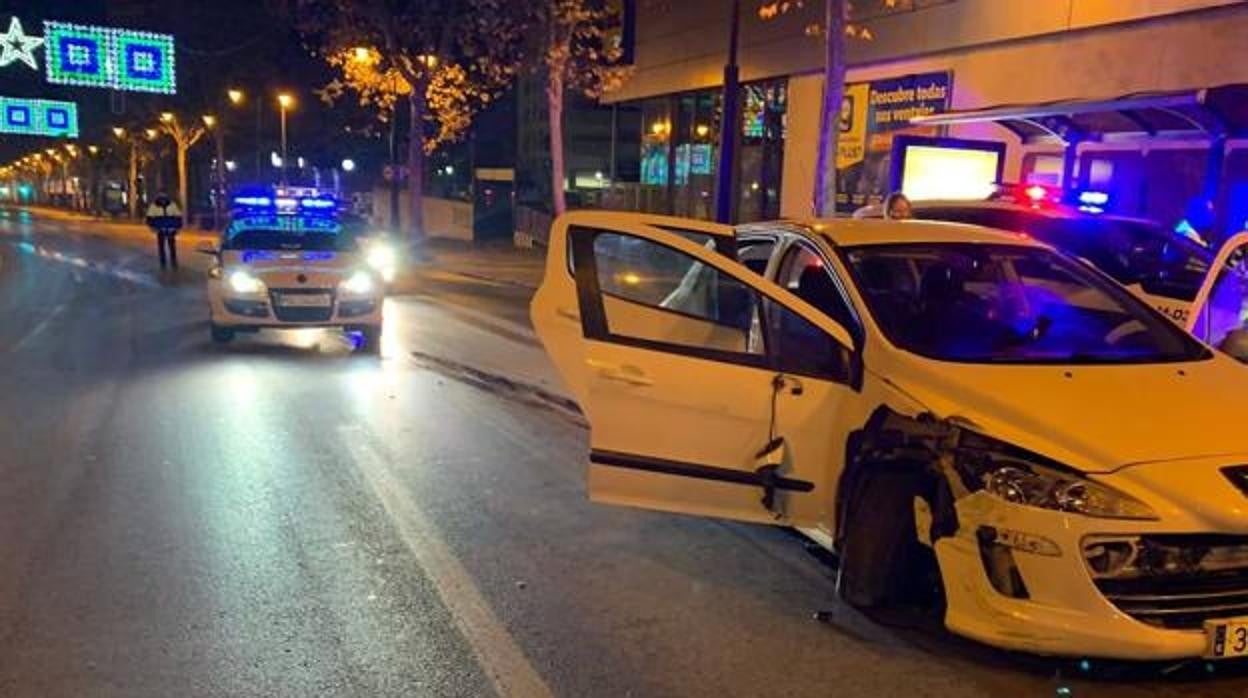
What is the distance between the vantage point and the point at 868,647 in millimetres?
4277

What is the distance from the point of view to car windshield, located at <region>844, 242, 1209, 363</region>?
15.7ft

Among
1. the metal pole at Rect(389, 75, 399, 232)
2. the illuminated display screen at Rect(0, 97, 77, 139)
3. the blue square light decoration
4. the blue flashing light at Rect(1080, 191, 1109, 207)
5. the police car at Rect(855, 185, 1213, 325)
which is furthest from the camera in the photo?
the illuminated display screen at Rect(0, 97, 77, 139)

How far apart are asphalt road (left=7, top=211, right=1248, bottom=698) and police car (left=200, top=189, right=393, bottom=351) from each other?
7.73ft

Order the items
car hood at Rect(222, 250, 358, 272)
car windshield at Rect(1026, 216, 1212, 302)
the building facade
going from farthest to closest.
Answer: the building facade, car hood at Rect(222, 250, 358, 272), car windshield at Rect(1026, 216, 1212, 302)

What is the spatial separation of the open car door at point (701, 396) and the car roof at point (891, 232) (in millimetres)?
673

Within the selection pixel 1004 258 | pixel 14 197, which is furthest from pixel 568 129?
pixel 14 197

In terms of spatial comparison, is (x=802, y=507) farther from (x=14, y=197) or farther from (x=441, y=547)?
(x=14, y=197)

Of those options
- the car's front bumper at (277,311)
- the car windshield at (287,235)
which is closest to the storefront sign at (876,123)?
the car windshield at (287,235)

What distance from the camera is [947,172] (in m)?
17.2

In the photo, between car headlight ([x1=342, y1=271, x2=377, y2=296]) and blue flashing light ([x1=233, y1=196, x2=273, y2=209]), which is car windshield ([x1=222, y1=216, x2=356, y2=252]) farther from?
blue flashing light ([x1=233, y1=196, x2=273, y2=209])

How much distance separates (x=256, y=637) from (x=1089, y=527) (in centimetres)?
315

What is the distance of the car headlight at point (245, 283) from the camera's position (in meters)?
11.4

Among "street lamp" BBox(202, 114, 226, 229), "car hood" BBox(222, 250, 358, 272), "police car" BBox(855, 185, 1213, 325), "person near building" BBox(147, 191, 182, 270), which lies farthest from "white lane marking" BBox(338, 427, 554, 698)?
"street lamp" BBox(202, 114, 226, 229)

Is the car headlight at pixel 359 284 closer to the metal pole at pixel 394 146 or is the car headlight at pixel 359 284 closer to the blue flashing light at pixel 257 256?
the blue flashing light at pixel 257 256
